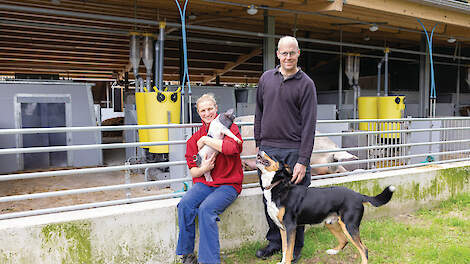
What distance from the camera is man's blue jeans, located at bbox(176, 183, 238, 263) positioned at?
2.94 m

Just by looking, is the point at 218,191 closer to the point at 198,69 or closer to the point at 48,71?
the point at 198,69

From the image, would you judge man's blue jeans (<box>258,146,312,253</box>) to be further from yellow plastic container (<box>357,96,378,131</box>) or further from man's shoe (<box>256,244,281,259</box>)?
yellow plastic container (<box>357,96,378,131</box>)

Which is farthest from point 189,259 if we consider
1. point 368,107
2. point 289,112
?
point 368,107

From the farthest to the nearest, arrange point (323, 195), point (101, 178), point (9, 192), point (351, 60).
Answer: point (351, 60) < point (101, 178) < point (9, 192) < point (323, 195)

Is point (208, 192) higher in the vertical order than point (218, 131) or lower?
lower

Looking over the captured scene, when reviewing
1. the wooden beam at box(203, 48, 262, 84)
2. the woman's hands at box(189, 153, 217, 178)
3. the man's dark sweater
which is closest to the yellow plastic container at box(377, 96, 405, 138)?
the wooden beam at box(203, 48, 262, 84)

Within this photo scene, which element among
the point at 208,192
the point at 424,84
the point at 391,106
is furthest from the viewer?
the point at 424,84

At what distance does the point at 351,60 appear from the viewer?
492 inches

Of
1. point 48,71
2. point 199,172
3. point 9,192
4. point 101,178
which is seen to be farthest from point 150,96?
point 48,71

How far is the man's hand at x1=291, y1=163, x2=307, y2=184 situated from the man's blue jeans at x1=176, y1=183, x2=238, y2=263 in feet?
→ 1.91

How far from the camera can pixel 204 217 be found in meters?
2.97

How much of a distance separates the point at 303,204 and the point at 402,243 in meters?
1.52

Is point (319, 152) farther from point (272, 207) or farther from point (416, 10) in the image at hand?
point (416, 10)

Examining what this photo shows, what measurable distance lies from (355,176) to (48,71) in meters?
14.4
